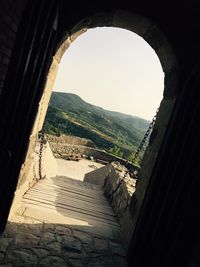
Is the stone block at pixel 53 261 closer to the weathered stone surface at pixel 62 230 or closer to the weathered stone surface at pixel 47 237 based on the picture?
the weathered stone surface at pixel 47 237

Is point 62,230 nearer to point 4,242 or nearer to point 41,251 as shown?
point 41,251

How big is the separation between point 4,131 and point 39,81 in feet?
3.03

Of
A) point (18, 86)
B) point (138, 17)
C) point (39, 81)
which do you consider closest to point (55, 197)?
point (39, 81)

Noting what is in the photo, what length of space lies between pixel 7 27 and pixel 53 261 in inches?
109

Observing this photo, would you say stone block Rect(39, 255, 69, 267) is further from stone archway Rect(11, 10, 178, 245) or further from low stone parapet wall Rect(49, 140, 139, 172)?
low stone parapet wall Rect(49, 140, 139, 172)

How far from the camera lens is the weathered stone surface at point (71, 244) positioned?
13.3 feet

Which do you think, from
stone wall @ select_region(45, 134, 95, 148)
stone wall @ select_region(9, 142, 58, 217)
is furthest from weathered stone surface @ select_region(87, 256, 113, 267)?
stone wall @ select_region(45, 134, 95, 148)

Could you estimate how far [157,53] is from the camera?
461cm

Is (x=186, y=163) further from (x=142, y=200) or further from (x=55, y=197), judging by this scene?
(x=55, y=197)

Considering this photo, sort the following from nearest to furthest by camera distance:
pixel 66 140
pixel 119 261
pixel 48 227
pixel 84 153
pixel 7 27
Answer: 1. pixel 7 27
2. pixel 119 261
3. pixel 48 227
4. pixel 66 140
5. pixel 84 153

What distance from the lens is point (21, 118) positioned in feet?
12.1

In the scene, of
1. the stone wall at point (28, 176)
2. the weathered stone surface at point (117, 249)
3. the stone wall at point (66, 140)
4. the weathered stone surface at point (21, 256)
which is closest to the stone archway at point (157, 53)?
the stone wall at point (28, 176)

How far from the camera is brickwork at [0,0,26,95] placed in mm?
2599

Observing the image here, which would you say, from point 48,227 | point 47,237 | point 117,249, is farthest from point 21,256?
point 117,249
